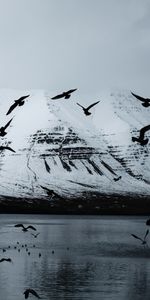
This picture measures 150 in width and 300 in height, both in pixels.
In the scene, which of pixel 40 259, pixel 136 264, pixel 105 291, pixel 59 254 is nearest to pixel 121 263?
pixel 136 264

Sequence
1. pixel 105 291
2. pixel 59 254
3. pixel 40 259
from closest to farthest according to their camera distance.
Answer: pixel 105 291
pixel 40 259
pixel 59 254

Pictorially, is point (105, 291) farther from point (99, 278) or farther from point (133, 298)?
point (99, 278)

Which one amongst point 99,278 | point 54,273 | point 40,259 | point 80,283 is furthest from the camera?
point 40,259

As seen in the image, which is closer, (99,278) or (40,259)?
(99,278)

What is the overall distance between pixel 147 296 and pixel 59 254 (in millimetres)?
52595

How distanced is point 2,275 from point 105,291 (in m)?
19.1

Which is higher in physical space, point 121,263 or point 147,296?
point 121,263

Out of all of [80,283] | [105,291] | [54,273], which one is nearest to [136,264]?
[54,273]

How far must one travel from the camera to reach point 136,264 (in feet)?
312

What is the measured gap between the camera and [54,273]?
8369 centimetres

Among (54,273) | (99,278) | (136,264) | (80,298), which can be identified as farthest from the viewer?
(136,264)

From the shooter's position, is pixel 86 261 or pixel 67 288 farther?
pixel 86 261

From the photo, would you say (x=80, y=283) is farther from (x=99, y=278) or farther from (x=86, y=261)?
(x=86, y=261)

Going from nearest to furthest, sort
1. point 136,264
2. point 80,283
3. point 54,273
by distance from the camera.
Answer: point 80,283 → point 54,273 → point 136,264
